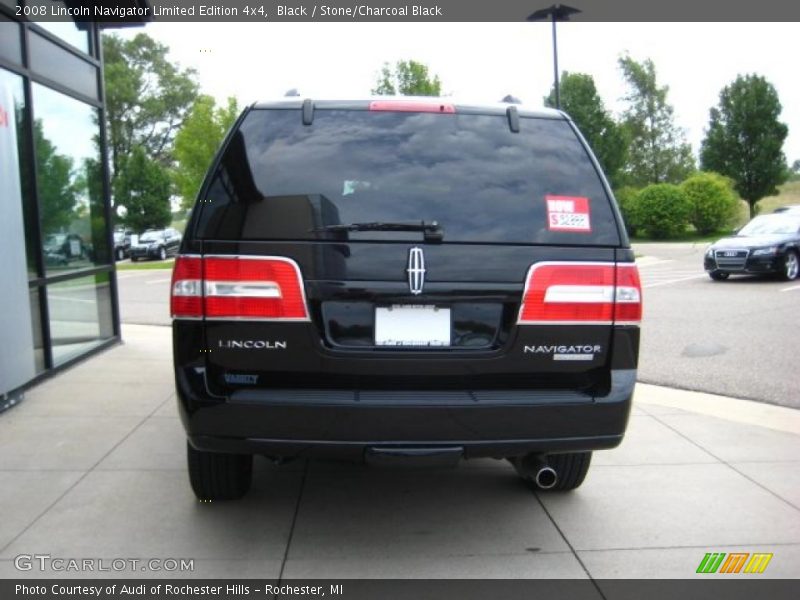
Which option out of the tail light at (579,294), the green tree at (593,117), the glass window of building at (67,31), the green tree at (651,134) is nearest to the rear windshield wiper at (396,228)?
the tail light at (579,294)

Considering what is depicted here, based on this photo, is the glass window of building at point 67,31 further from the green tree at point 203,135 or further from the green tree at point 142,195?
the green tree at point 142,195

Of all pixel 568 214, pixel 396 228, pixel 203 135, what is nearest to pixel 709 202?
pixel 203 135

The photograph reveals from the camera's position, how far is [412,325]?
296 cm

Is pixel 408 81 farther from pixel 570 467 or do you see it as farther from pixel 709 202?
pixel 570 467

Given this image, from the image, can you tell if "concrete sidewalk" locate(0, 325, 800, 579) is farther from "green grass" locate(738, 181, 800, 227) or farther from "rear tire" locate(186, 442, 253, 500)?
"green grass" locate(738, 181, 800, 227)

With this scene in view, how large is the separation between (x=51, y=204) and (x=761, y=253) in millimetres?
14023

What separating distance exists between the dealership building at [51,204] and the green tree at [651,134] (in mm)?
49017

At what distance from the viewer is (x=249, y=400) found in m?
2.91

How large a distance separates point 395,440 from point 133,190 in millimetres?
46813

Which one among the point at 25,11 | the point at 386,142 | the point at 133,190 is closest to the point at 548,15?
the point at 25,11

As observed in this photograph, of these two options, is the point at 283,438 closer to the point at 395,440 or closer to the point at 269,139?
the point at 395,440

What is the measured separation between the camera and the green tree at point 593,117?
40031 mm

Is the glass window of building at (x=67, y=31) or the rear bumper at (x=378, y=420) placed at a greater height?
the glass window of building at (x=67, y=31)

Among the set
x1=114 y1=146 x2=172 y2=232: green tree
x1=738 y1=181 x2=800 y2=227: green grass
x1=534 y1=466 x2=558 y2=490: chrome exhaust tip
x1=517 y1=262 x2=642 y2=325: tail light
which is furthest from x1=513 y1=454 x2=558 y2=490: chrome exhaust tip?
x1=114 y1=146 x2=172 y2=232: green tree
